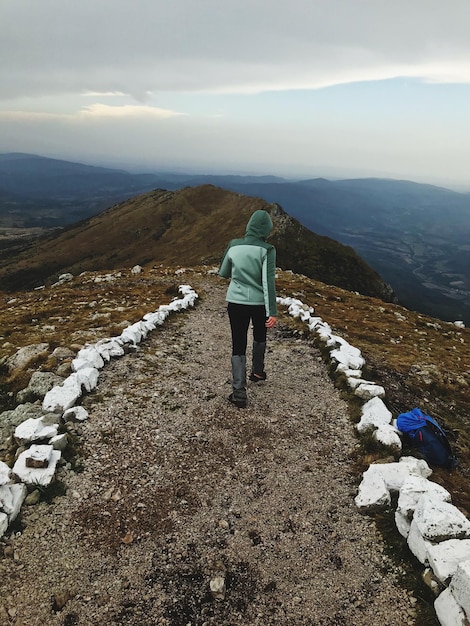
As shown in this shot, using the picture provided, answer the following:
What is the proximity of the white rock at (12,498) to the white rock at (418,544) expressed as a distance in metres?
5.62

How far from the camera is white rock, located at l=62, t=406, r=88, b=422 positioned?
8.81 m

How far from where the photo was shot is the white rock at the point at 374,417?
904 centimetres

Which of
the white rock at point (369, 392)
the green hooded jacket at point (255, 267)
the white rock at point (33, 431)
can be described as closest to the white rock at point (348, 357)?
the white rock at point (369, 392)

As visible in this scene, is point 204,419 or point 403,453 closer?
point 403,453

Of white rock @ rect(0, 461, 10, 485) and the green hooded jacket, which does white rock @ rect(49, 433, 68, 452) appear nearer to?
white rock @ rect(0, 461, 10, 485)

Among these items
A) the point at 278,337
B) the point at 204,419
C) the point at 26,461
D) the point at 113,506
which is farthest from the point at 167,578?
the point at 278,337

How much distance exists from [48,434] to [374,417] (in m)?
6.62

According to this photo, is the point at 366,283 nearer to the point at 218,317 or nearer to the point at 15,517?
the point at 218,317

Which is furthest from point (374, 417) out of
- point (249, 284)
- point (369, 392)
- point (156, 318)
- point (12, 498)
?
point (156, 318)

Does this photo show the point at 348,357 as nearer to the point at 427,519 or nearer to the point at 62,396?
the point at 427,519

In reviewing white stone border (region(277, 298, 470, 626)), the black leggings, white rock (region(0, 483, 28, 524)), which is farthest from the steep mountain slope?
white rock (region(0, 483, 28, 524))

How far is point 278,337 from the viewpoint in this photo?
53.6 ft

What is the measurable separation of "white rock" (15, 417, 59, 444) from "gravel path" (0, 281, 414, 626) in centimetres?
60

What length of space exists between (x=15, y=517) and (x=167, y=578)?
249 cm
